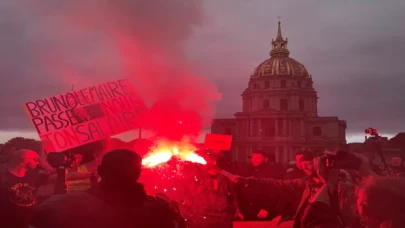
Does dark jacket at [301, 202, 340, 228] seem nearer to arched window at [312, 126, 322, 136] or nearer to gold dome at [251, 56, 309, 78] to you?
arched window at [312, 126, 322, 136]

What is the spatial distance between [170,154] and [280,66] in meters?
76.5

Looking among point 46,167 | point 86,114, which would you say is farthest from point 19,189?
point 86,114

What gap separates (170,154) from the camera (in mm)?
6027

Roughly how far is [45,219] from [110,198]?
408mm

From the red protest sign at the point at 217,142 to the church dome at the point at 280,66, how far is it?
7253 centimetres

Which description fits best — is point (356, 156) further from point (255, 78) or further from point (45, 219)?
point (255, 78)

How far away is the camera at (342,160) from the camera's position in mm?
3330

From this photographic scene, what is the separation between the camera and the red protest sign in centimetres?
710

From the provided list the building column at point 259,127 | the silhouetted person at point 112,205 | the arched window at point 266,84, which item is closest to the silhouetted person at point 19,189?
the silhouetted person at point 112,205

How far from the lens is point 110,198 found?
2443mm

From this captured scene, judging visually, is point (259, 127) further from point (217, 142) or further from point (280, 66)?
point (217, 142)

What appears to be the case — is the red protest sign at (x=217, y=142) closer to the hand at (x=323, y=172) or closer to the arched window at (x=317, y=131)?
the hand at (x=323, y=172)

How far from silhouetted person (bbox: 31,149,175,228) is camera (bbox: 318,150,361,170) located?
171cm

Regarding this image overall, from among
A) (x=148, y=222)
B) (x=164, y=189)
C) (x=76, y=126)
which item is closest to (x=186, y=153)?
(x=164, y=189)
